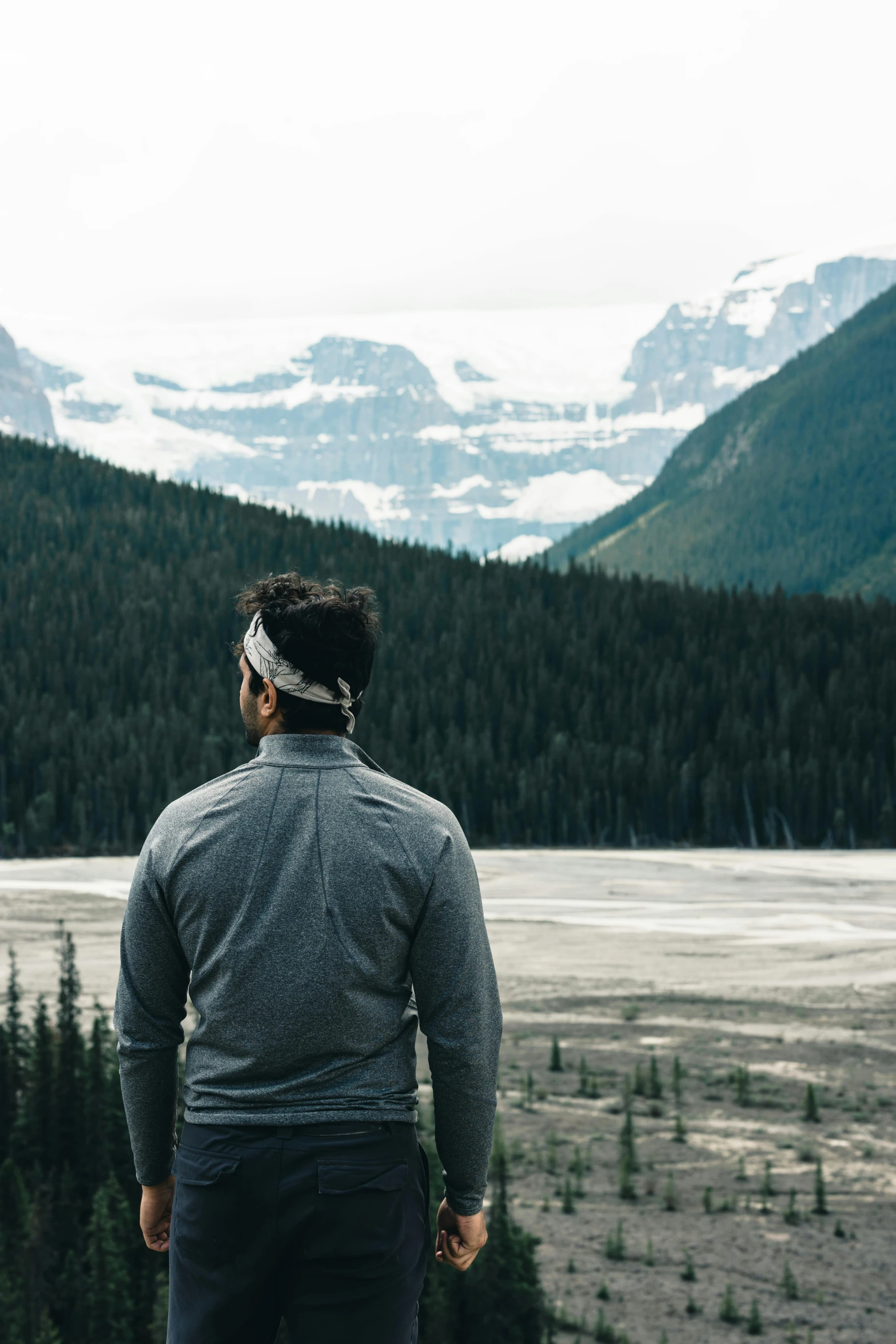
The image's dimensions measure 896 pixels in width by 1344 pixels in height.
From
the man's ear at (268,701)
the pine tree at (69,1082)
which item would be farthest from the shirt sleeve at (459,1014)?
the pine tree at (69,1082)

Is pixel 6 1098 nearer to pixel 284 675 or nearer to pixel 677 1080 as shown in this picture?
Result: pixel 677 1080

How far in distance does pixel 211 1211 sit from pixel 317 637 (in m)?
2.11

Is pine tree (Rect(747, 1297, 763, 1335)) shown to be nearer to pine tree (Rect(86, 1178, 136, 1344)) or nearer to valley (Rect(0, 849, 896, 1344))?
valley (Rect(0, 849, 896, 1344))

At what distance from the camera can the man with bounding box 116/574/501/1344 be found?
5.09 meters

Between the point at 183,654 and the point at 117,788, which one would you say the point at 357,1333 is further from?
the point at 183,654

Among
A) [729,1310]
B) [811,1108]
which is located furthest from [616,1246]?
[811,1108]

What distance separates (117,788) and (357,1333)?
396 feet

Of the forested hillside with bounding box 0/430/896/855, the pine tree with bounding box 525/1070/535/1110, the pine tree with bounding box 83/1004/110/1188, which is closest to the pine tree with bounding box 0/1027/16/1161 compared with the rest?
the pine tree with bounding box 83/1004/110/1188

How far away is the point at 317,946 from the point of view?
515cm

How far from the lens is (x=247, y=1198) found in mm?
5098

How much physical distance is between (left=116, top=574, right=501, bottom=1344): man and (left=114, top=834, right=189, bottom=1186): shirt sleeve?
0.01 metres

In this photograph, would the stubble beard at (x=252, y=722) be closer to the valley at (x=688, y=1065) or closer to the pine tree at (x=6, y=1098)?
the valley at (x=688, y=1065)

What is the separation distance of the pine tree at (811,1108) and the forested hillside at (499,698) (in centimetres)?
5063

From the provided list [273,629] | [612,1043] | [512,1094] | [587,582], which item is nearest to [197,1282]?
[273,629]
